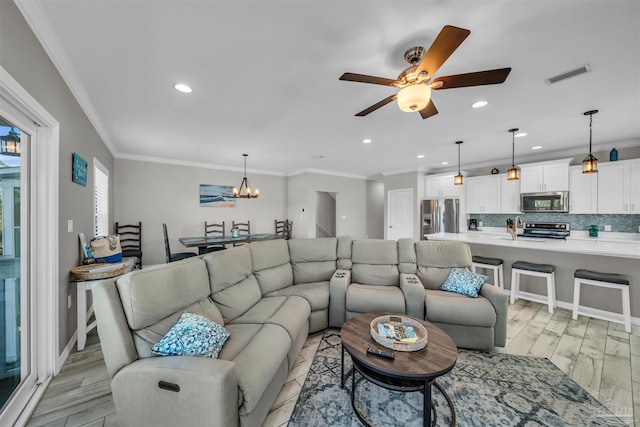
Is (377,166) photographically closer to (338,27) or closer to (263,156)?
(263,156)

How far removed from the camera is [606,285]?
2.86 m

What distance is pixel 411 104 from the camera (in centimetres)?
160

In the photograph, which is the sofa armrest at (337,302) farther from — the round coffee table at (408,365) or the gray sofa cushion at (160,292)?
the gray sofa cushion at (160,292)

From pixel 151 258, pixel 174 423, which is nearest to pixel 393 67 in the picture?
pixel 174 423

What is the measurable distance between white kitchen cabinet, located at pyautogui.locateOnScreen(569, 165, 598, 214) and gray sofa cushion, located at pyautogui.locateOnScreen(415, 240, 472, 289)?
276 cm

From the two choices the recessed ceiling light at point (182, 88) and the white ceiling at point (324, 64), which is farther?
the recessed ceiling light at point (182, 88)

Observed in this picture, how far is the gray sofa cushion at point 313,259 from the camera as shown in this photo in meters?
3.20

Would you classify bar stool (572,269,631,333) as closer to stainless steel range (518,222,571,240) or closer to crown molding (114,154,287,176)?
stainless steel range (518,222,571,240)

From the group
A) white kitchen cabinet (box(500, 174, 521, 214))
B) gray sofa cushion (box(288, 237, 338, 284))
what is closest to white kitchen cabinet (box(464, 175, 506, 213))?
white kitchen cabinet (box(500, 174, 521, 214))

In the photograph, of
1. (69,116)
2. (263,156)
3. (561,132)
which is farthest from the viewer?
(263,156)

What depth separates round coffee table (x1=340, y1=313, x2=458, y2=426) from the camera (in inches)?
54.1

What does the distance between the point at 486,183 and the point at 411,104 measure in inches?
182

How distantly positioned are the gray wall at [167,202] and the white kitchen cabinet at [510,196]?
5.80 metres

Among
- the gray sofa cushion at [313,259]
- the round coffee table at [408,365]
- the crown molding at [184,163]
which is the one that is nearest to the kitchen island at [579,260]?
the gray sofa cushion at [313,259]
